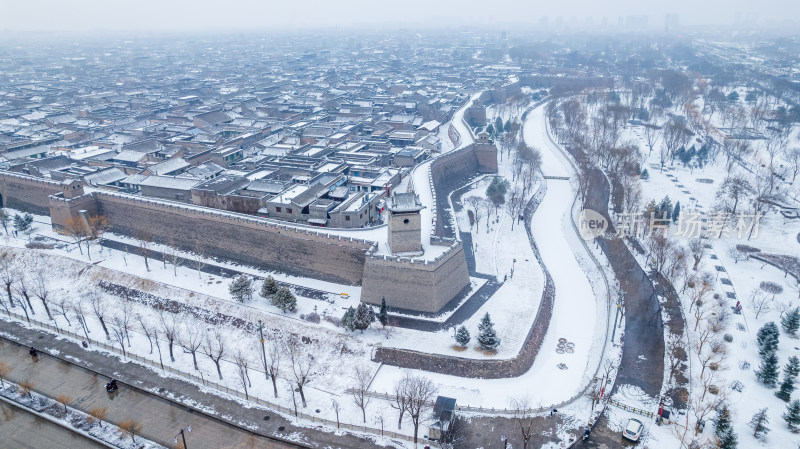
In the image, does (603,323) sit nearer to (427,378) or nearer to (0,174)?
(427,378)

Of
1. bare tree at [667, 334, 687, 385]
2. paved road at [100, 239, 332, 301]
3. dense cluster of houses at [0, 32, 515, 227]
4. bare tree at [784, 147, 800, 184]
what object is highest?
dense cluster of houses at [0, 32, 515, 227]

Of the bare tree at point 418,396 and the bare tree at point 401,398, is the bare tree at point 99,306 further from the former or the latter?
the bare tree at point 418,396

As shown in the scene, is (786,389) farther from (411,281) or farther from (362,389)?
(362,389)

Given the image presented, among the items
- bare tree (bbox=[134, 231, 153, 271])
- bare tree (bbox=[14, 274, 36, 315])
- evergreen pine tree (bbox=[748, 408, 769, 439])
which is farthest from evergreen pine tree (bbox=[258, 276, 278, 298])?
evergreen pine tree (bbox=[748, 408, 769, 439])

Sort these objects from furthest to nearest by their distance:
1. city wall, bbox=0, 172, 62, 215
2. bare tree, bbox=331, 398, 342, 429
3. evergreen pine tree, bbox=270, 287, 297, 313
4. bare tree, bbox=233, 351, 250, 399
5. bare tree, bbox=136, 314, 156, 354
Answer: city wall, bbox=0, 172, 62, 215 < evergreen pine tree, bbox=270, 287, 297, 313 < bare tree, bbox=136, 314, 156, 354 < bare tree, bbox=233, 351, 250, 399 < bare tree, bbox=331, 398, 342, 429

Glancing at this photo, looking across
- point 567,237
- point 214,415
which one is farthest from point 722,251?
point 214,415

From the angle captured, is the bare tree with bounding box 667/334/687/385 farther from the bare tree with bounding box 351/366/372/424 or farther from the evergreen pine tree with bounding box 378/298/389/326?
the bare tree with bounding box 351/366/372/424

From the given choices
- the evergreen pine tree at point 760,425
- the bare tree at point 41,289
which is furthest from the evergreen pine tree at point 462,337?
the bare tree at point 41,289
